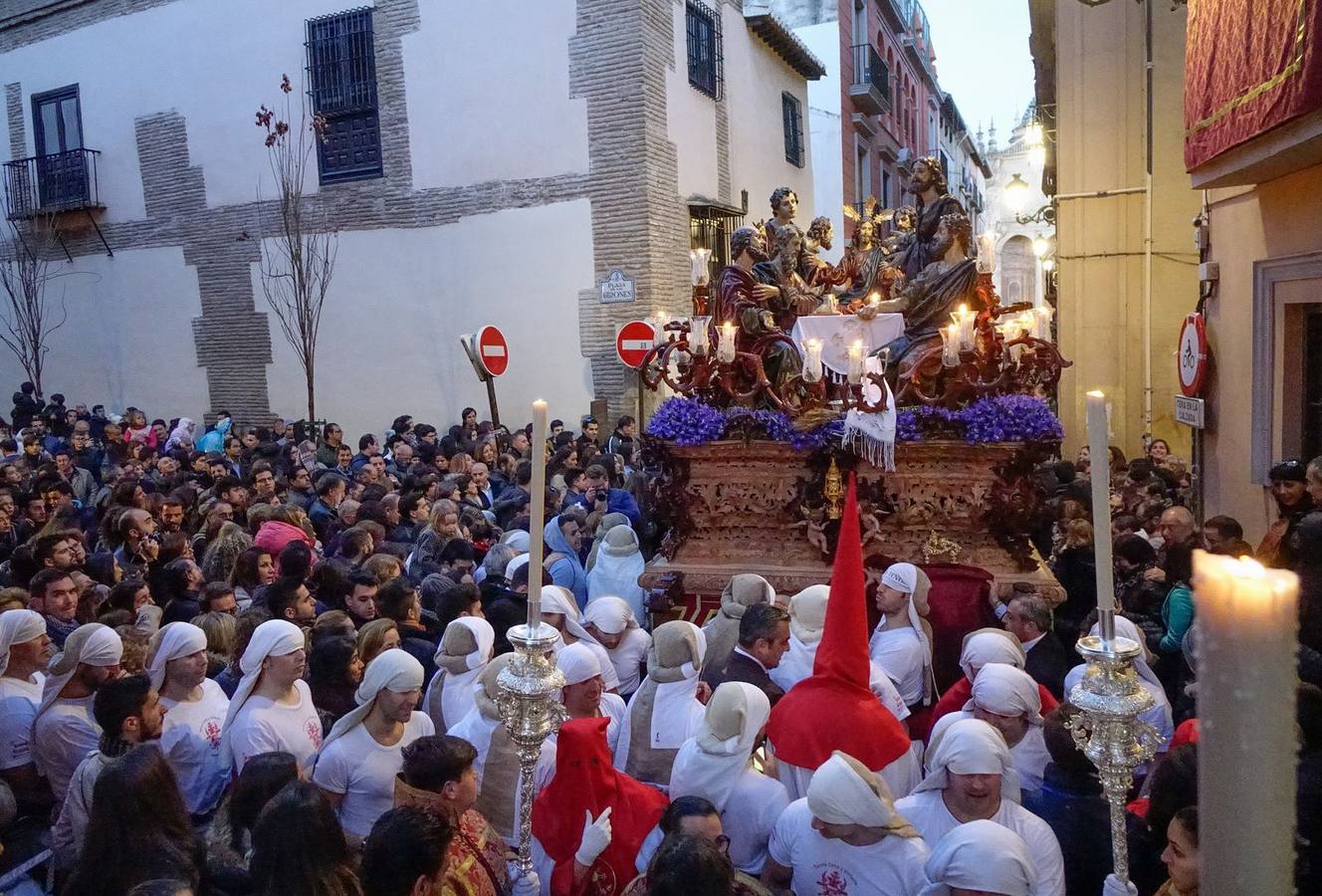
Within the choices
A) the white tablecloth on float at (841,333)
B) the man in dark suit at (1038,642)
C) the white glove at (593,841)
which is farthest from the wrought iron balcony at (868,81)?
the white glove at (593,841)

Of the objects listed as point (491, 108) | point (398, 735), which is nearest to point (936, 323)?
point (398, 735)

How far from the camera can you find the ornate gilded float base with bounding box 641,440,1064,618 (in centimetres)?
624

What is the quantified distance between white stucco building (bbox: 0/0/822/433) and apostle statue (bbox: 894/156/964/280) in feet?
21.0

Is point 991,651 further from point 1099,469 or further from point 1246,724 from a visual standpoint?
point 1246,724

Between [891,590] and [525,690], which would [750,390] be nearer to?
[891,590]

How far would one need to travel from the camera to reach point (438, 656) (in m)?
4.16

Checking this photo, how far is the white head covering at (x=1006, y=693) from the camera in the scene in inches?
133

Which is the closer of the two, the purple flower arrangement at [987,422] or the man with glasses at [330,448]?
the purple flower arrangement at [987,422]

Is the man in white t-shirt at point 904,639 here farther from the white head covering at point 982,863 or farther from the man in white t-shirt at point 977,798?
the white head covering at point 982,863

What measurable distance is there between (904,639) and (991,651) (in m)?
0.75

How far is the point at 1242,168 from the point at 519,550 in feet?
17.1

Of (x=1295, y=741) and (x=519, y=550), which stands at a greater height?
(x=1295, y=741)

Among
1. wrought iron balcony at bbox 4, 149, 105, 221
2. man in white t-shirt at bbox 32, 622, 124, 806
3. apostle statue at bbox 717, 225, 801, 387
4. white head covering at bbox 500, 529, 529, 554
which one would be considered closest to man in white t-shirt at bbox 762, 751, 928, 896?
man in white t-shirt at bbox 32, 622, 124, 806

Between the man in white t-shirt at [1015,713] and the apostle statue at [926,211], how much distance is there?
4404 mm
